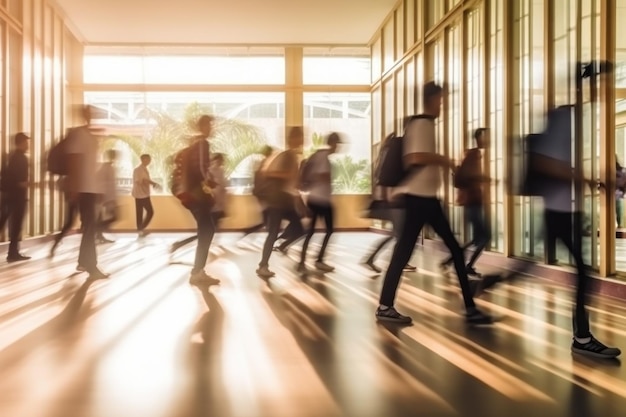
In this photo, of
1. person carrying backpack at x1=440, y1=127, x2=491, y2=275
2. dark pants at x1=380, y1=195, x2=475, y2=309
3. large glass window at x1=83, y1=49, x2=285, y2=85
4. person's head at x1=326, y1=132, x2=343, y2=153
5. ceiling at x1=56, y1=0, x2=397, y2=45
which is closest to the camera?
dark pants at x1=380, y1=195, x2=475, y2=309

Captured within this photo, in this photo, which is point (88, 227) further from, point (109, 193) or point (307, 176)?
point (307, 176)

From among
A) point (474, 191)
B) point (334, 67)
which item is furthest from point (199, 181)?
point (334, 67)

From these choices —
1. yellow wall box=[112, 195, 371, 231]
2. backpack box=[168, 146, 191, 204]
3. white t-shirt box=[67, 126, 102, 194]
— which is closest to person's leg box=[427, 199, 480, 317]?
backpack box=[168, 146, 191, 204]

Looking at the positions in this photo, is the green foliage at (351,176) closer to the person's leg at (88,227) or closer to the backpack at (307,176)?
the backpack at (307,176)

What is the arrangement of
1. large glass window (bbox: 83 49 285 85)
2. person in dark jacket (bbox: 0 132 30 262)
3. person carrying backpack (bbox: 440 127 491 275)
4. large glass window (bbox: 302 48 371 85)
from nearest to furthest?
1. person carrying backpack (bbox: 440 127 491 275)
2. person in dark jacket (bbox: 0 132 30 262)
3. large glass window (bbox: 83 49 285 85)
4. large glass window (bbox: 302 48 371 85)

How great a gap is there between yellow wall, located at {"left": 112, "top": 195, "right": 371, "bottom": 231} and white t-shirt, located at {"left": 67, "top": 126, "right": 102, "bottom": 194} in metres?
10.5

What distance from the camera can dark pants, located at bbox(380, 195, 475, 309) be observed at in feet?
13.4

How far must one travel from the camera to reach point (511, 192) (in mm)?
3709

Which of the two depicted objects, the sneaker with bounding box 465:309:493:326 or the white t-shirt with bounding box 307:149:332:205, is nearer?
the sneaker with bounding box 465:309:493:326

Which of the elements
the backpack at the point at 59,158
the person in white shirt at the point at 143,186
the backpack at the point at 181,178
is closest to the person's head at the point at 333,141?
the backpack at the point at 181,178

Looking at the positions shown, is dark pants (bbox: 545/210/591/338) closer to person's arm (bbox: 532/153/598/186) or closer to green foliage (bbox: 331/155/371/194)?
person's arm (bbox: 532/153/598/186)

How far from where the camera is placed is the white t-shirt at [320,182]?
6867mm

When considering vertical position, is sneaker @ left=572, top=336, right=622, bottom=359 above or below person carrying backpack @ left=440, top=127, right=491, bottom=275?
below

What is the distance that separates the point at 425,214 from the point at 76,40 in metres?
14.0
